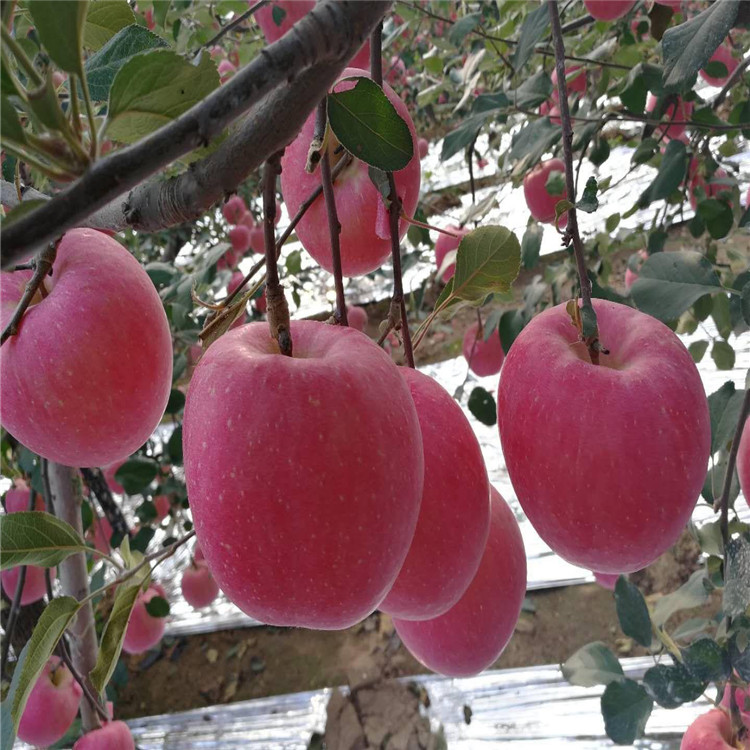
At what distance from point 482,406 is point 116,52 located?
79 cm

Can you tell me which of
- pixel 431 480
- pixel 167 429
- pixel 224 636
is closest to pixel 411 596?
pixel 431 480

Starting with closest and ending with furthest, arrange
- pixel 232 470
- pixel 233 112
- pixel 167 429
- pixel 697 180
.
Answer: pixel 233 112 → pixel 232 470 → pixel 697 180 → pixel 167 429

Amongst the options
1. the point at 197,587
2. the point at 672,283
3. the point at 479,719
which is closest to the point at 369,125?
the point at 672,283

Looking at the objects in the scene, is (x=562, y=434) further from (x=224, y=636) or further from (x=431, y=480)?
(x=224, y=636)

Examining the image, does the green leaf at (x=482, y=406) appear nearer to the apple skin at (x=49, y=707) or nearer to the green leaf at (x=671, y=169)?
the green leaf at (x=671, y=169)

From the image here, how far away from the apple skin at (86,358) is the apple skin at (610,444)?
0.81 ft

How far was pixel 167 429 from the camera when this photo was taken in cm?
242

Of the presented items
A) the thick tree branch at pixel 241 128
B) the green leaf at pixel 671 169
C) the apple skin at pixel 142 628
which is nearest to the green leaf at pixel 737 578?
the green leaf at pixel 671 169

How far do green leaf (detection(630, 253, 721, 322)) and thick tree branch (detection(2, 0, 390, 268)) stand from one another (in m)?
0.52

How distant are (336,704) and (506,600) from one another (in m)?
1.33

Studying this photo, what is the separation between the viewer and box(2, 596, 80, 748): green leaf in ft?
1.34

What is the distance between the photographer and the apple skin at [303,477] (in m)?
0.31

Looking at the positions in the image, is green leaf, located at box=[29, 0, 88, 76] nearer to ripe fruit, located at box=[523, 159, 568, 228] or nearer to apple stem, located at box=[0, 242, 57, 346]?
apple stem, located at box=[0, 242, 57, 346]

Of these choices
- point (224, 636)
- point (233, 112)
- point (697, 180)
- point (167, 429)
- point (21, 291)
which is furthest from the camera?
point (167, 429)
